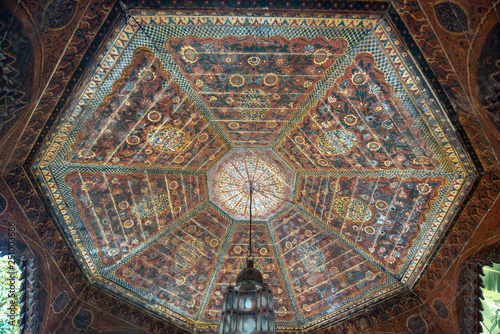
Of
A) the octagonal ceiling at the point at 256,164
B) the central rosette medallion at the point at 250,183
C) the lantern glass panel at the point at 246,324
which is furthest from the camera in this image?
the central rosette medallion at the point at 250,183

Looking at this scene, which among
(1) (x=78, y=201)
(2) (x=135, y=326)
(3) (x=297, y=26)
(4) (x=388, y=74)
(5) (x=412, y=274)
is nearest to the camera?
(3) (x=297, y=26)

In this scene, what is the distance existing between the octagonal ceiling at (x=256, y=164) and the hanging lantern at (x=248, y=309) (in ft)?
8.36

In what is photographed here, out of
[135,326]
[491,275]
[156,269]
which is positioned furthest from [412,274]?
[135,326]

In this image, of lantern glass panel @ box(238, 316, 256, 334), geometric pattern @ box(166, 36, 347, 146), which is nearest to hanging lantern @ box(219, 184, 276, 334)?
lantern glass panel @ box(238, 316, 256, 334)

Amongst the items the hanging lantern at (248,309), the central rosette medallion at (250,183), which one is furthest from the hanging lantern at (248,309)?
the central rosette medallion at (250,183)

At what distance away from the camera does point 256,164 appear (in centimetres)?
737

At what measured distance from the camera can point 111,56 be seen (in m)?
4.38

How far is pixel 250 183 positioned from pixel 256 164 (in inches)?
19.2

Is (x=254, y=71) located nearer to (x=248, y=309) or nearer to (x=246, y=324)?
(x=248, y=309)

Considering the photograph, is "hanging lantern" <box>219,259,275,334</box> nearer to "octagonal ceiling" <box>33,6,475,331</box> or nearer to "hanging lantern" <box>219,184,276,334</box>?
"hanging lantern" <box>219,184,276,334</box>

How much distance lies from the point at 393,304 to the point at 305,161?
11.4 feet

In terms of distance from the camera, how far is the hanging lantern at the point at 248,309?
4773 millimetres

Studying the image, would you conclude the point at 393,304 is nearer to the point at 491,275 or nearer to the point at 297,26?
the point at 491,275

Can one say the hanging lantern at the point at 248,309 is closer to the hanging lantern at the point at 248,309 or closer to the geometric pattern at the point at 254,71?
the hanging lantern at the point at 248,309
